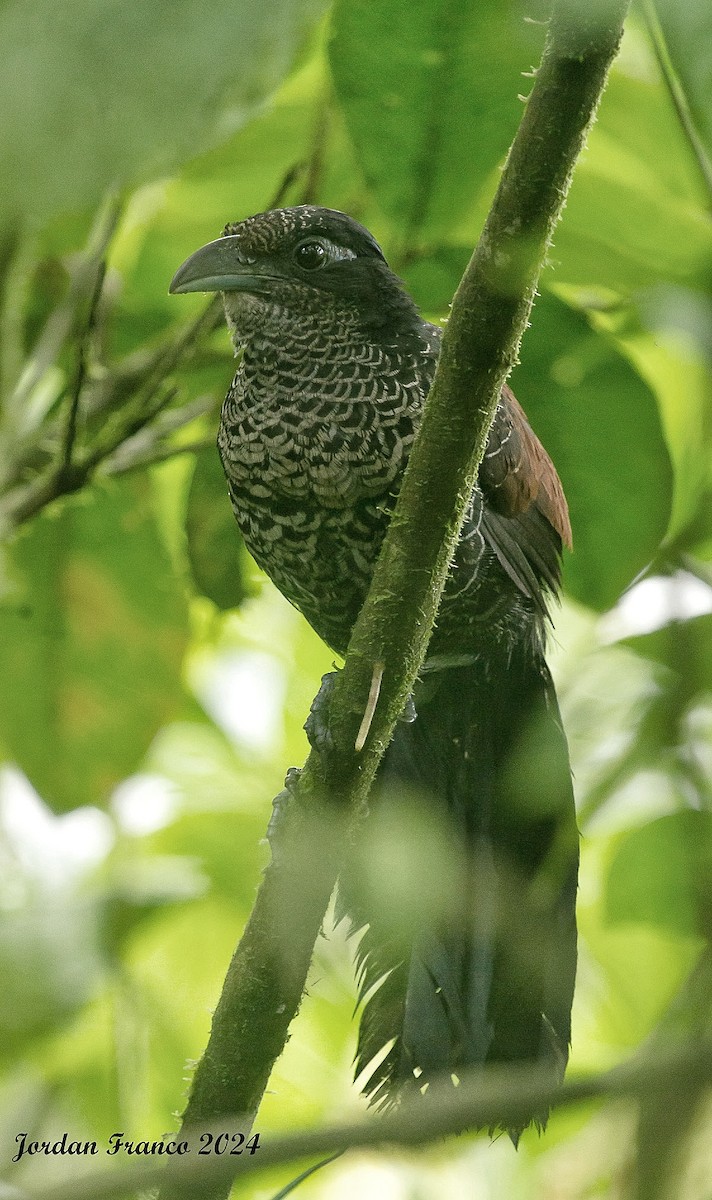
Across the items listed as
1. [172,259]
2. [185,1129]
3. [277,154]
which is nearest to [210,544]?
[172,259]

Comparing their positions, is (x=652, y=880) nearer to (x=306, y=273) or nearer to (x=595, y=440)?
(x=595, y=440)

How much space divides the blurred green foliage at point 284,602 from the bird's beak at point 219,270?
0.41ft

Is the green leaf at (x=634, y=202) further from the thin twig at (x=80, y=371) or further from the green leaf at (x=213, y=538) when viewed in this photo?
the green leaf at (x=213, y=538)

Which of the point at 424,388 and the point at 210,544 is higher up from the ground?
the point at 424,388

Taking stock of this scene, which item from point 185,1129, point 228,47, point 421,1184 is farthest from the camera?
point 421,1184

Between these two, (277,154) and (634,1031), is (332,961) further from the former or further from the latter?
(277,154)

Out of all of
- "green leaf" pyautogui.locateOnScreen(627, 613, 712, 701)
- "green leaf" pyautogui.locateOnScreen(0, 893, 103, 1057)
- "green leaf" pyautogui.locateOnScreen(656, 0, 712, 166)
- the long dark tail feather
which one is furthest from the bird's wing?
"green leaf" pyautogui.locateOnScreen(627, 613, 712, 701)

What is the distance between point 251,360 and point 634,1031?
1.60 m

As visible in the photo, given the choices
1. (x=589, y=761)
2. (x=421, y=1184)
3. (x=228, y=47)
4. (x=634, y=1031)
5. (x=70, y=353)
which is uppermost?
(x=228, y=47)

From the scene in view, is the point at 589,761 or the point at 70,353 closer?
the point at 589,761

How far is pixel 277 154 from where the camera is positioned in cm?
274

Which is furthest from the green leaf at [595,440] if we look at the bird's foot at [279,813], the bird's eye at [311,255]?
the bird's foot at [279,813]

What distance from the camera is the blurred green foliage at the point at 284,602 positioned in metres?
1.46

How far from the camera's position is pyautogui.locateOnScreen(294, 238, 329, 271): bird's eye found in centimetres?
290
